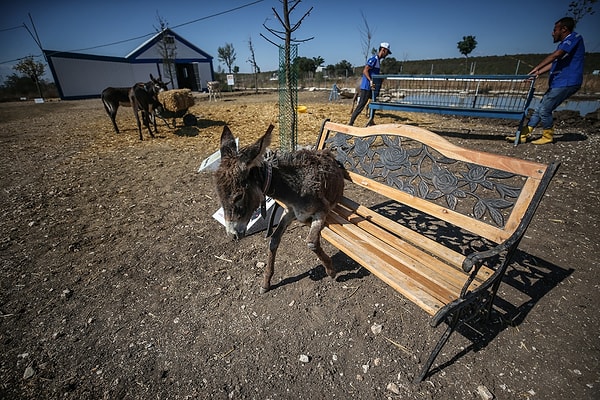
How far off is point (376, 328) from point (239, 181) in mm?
1979

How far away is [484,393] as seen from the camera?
1960mm

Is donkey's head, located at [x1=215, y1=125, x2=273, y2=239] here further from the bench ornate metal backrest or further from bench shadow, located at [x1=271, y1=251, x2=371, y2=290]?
the bench ornate metal backrest

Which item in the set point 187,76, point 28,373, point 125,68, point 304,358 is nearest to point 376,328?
point 304,358

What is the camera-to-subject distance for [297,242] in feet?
12.6

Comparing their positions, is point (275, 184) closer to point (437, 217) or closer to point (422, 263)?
point (422, 263)

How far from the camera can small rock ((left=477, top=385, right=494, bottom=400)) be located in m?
1.93

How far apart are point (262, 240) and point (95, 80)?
1231 inches

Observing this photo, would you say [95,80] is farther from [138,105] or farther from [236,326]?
[236,326]

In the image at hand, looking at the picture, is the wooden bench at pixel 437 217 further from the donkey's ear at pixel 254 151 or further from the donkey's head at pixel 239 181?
the donkey's ear at pixel 254 151

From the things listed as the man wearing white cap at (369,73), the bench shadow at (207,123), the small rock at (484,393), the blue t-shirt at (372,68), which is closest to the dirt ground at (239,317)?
the small rock at (484,393)

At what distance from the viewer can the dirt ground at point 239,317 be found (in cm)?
207

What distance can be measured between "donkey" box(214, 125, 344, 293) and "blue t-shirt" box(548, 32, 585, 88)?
6.93 metres

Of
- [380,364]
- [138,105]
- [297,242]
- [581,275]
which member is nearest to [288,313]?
[380,364]

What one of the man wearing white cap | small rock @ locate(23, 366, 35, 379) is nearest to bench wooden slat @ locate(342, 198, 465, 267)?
small rock @ locate(23, 366, 35, 379)
